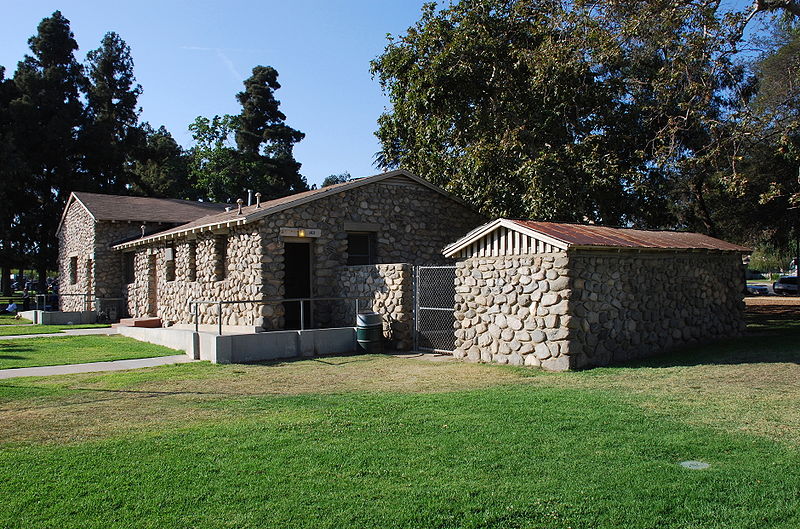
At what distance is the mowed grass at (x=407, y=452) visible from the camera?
440 cm

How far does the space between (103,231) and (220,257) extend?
10.7 metres

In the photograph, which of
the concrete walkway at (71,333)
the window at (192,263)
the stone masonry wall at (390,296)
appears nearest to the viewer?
the stone masonry wall at (390,296)

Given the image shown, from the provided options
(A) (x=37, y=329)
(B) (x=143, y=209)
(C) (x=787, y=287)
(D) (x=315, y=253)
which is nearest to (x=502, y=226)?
(D) (x=315, y=253)

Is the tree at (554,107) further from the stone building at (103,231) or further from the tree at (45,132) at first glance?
the tree at (45,132)

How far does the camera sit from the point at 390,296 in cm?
1441

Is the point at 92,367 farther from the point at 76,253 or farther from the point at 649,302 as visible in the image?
the point at 76,253

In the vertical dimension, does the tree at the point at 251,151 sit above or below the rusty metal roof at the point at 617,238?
above

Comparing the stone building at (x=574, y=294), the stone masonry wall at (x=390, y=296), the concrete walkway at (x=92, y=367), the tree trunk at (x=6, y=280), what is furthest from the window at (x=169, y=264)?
the tree trunk at (x=6, y=280)

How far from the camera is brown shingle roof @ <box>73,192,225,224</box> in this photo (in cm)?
2503

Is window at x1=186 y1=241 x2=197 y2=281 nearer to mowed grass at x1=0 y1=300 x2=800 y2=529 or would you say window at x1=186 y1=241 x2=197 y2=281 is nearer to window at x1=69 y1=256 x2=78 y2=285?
mowed grass at x1=0 y1=300 x2=800 y2=529

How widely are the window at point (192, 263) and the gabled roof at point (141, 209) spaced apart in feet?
24.3

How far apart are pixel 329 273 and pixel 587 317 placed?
712 cm

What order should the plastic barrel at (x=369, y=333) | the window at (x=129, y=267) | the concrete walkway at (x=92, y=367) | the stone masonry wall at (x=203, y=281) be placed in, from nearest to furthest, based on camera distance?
the concrete walkway at (x=92, y=367), the plastic barrel at (x=369, y=333), the stone masonry wall at (x=203, y=281), the window at (x=129, y=267)

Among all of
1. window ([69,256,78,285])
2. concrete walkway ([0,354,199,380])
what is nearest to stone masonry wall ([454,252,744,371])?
concrete walkway ([0,354,199,380])
